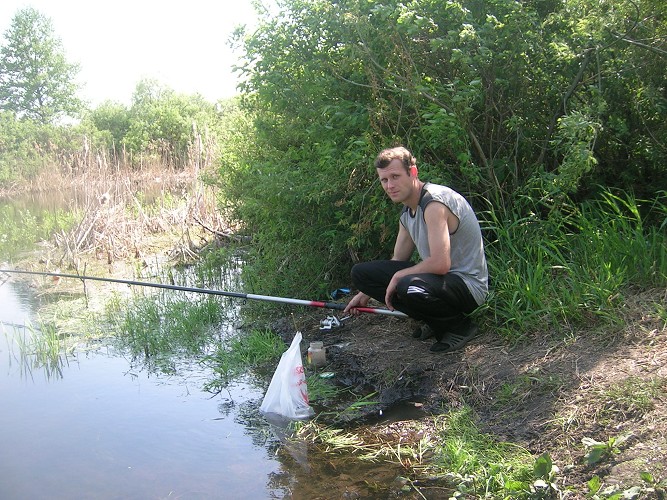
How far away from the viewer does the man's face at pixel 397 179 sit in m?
4.35

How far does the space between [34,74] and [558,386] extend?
41.1m

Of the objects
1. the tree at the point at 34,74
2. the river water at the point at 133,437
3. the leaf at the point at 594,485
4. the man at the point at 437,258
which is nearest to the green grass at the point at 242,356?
the river water at the point at 133,437

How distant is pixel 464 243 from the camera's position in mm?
4488

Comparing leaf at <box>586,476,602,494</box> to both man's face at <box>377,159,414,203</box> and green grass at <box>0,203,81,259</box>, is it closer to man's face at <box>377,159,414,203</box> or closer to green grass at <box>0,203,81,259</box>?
man's face at <box>377,159,414,203</box>

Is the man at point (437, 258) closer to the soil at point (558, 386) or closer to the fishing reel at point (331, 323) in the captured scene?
the soil at point (558, 386)

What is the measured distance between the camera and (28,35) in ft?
128

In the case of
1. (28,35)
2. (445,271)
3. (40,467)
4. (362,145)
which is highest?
(28,35)

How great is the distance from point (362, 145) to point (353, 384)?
1856 millimetres

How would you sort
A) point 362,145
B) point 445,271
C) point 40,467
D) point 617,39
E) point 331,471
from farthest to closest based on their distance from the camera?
point 362,145 < point 617,39 < point 445,271 < point 40,467 < point 331,471

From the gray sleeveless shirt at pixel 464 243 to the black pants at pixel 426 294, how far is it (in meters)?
0.08

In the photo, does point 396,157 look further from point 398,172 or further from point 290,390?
point 290,390

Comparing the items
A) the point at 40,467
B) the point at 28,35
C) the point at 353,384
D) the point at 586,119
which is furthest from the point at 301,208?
the point at 28,35

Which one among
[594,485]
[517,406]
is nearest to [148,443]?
[517,406]

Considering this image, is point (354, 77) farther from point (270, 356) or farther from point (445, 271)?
point (270, 356)
